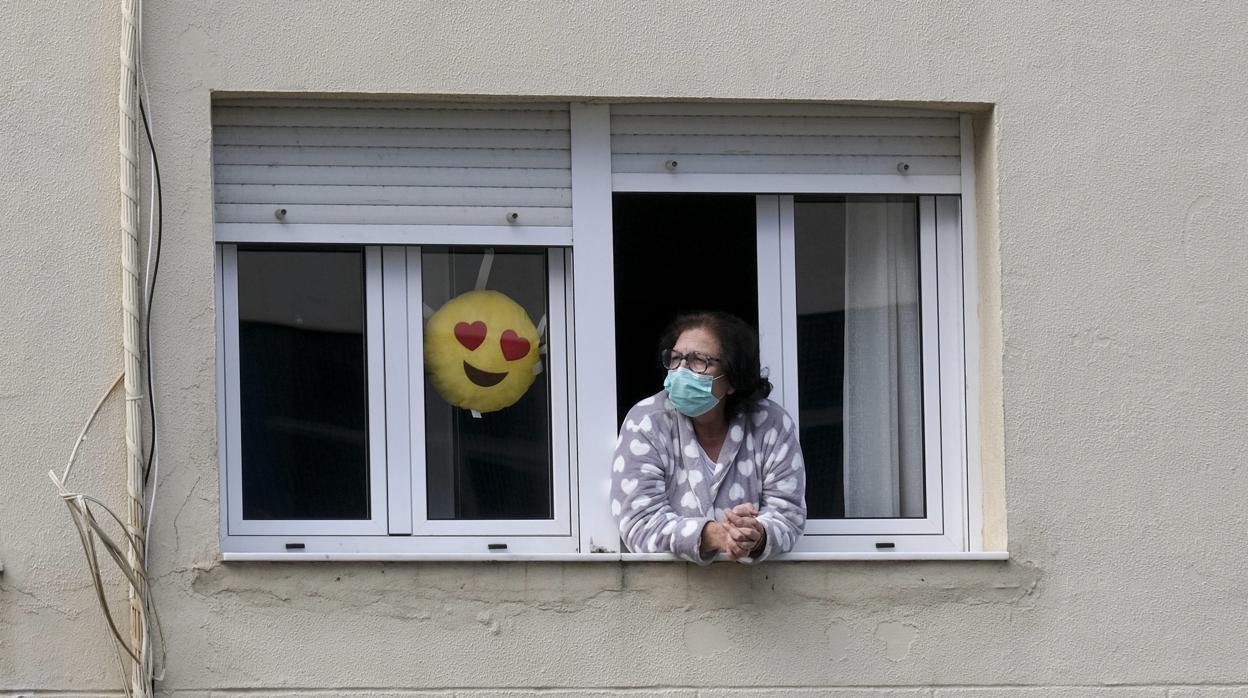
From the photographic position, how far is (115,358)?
5406 mm

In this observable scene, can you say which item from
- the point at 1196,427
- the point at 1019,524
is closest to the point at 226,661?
the point at 1019,524

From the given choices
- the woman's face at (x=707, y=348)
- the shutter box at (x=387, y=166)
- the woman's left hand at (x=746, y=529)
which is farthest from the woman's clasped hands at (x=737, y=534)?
the shutter box at (x=387, y=166)

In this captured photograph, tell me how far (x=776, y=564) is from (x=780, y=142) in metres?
1.44

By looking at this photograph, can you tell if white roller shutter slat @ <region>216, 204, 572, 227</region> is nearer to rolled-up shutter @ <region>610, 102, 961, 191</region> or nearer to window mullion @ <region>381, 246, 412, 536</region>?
window mullion @ <region>381, 246, 412, 536</region>

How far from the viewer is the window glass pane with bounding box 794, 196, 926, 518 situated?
5.99 metres

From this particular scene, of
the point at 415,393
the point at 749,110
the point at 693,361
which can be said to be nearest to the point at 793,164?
the point at 749,110

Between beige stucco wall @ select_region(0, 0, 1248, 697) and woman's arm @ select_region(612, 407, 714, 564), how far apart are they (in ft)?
0.41

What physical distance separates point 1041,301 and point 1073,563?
88 cm

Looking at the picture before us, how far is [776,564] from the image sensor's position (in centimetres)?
558

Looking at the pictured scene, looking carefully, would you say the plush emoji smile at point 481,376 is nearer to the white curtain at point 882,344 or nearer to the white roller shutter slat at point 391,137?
the white roller shutter slat at point 391,137

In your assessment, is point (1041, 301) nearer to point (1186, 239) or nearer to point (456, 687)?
point (1186, 239)

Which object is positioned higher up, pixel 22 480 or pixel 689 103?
pixel 689 103

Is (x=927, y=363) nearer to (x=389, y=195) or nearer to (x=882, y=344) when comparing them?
(x=882, y=344)

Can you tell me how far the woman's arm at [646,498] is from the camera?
5.41m
